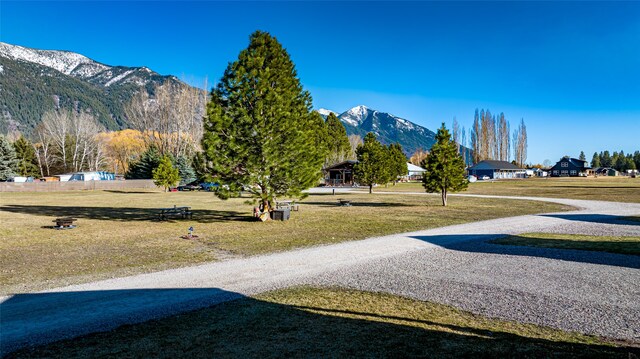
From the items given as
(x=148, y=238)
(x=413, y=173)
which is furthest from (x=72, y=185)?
(x=413, y=173)

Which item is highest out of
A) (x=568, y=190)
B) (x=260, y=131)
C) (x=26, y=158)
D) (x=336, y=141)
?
(x=336, y=141)

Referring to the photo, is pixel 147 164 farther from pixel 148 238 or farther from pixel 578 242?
pixel 578 242

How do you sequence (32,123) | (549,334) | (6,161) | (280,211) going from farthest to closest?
(32,123), (6,161), (280,211), (549,334)

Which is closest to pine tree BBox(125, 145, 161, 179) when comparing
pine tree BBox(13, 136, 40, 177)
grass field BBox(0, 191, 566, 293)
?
pine tree BBox(13, 136, 40, 177)

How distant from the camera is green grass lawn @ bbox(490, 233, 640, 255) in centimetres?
1334

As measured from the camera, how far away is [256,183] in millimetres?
21000

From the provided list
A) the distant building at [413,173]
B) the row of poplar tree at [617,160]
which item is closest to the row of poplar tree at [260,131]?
the distant building at [413,173]

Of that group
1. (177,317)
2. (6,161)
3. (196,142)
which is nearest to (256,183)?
(177,317)

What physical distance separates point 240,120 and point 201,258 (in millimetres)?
9892

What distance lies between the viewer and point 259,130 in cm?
2045

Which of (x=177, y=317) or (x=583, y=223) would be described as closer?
(x=177, y=317)

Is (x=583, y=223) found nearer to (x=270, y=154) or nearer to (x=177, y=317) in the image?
(x=270, y=154)

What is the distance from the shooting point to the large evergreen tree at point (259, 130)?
2034 centimetres

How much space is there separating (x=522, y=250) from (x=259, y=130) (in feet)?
43.7
